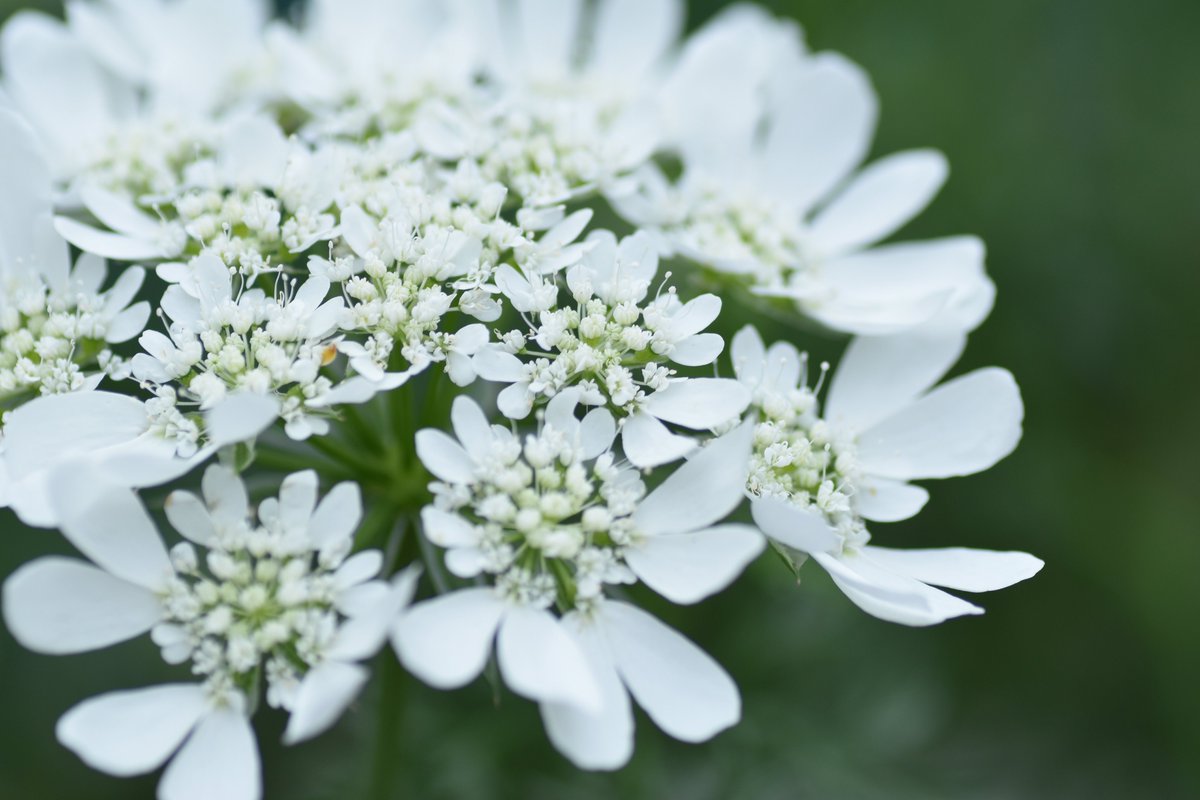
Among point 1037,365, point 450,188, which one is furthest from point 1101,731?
point 450,188

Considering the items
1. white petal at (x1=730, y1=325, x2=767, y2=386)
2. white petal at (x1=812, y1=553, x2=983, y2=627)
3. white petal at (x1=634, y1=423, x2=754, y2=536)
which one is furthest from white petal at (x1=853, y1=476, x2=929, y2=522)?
white petal at (x1=634, y1=423, x2=754, y2=536)

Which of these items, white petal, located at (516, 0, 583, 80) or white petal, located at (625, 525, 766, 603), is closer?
white petal, located at (625, 525, 766, 603)

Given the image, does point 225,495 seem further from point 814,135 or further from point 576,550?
point 814,135

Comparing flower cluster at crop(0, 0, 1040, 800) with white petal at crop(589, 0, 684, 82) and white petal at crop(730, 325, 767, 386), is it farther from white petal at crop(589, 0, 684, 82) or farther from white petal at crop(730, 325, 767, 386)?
white petal at crop(589, 0, 684, 82)

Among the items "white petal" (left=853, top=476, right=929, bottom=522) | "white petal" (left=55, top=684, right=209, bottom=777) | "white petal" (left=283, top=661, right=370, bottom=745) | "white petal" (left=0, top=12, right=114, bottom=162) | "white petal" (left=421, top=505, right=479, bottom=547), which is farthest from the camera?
"white petal" (left=0, top=12, right=114, bottom=162)

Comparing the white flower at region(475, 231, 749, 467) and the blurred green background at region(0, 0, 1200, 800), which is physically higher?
→ the white flower at region(475, 231, 749, 467)

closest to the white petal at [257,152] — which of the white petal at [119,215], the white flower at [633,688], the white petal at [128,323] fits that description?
the white petal at [119,215]
